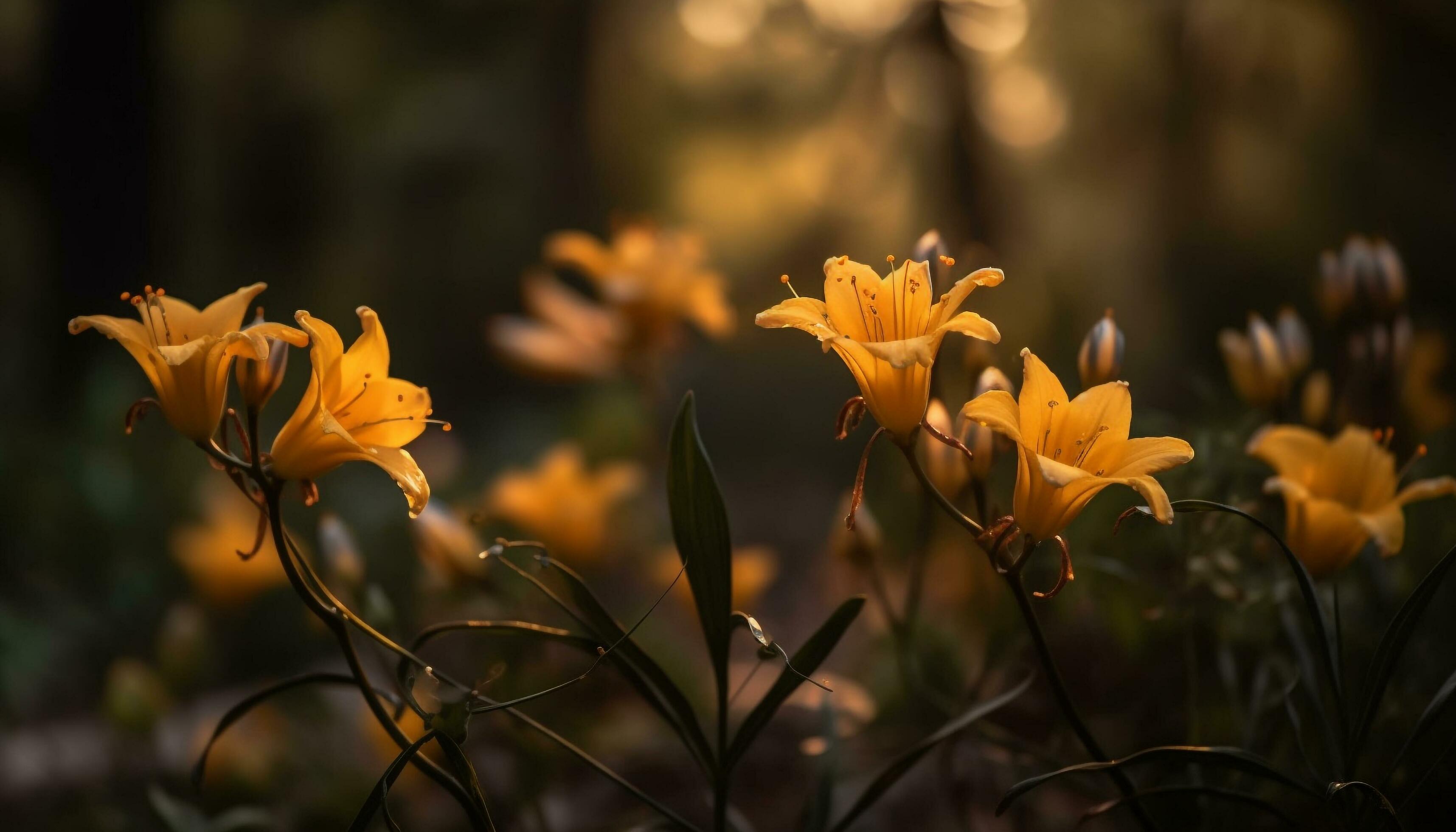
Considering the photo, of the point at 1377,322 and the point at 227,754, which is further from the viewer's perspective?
the point at 227,754

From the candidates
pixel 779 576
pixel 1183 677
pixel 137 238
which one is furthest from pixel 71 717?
pixel 1183 677

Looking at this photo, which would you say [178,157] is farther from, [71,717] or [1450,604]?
[1450,604]

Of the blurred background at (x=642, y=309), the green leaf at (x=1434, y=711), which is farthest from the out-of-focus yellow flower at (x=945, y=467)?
the green leaf at (x=1434, y=711)

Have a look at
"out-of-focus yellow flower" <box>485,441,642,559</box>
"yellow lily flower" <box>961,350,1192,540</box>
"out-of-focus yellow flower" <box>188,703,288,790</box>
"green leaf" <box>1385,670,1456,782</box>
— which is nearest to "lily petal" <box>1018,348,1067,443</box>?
"yellow lily flower" <box>961,350,1192,540</box>

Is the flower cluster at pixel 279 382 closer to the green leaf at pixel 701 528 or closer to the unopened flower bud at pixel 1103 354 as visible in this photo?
the green leaf at pixel 701 528

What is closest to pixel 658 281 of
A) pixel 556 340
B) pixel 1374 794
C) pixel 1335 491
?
pixel 556 340

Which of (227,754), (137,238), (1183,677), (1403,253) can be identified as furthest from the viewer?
(137,238)

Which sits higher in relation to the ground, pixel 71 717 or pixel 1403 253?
pixel 1403 253
